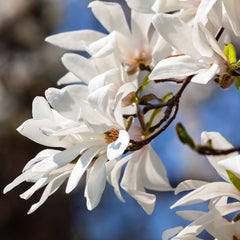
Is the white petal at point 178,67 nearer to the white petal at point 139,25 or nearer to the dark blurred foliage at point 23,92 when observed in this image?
the white petal at point 139,25

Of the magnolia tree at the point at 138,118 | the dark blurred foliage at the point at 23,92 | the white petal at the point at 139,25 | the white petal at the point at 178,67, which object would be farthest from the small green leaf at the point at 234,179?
the dark blurred foliage at the point at 23,92

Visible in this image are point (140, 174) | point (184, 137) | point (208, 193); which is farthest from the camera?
point (140, 174)

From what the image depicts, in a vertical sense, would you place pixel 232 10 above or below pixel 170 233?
above

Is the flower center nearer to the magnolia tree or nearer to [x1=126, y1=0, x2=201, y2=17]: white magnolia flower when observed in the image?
the magnolia tree

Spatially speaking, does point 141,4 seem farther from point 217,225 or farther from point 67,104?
point 217,225

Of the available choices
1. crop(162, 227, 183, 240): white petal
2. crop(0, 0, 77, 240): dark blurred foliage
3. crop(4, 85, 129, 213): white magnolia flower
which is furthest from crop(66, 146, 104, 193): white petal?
crop(0, 0, 77, 240): dark blurred foliage

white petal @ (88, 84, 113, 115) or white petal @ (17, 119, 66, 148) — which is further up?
white petal @ (88, 84, 113, 115)

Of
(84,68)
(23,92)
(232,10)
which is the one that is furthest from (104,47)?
(23,92)

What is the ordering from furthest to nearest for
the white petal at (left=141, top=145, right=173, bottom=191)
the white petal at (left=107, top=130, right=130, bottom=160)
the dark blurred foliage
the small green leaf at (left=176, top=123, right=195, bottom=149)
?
the dark blurred foliage → the white petal at (left=141, top=145, right=173, bottom=191) → the white petal at (left=107, top=130, right=130, bottom=160) → the small green leaf at (left=176, top=123, right=195, bottom=149)
